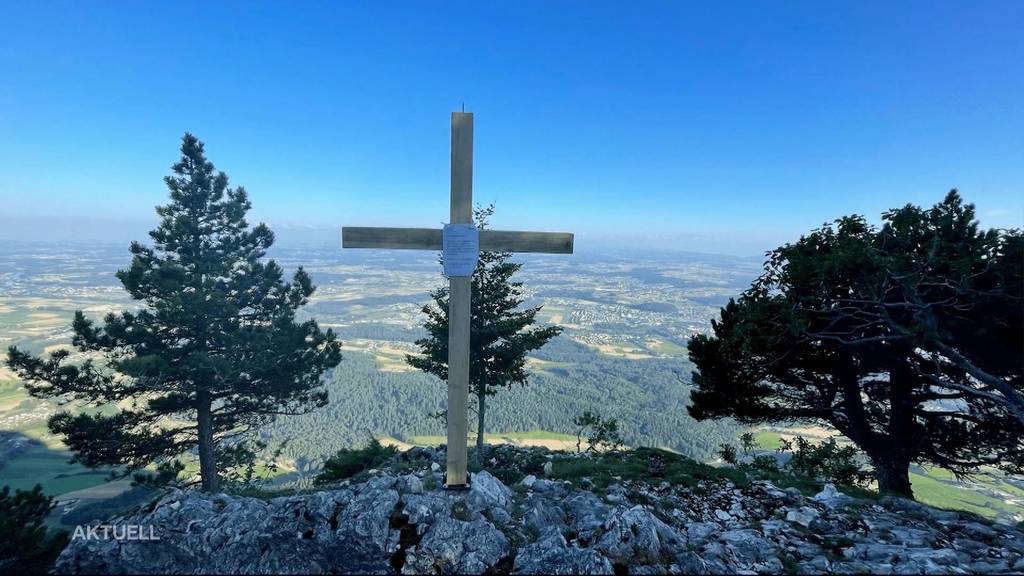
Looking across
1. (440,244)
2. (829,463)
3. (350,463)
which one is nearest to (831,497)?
(829,463)

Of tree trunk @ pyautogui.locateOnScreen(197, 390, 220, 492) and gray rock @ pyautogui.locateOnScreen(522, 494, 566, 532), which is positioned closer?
gray rock @ pyautogui.locateOnScreen(522, 494, 566, 532)

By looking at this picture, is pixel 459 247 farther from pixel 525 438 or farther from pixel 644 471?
pixel 525 438

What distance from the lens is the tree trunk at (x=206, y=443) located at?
13.9 meters

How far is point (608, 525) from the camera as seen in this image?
14.9ft

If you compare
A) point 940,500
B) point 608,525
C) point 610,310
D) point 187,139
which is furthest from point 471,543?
point 610,310

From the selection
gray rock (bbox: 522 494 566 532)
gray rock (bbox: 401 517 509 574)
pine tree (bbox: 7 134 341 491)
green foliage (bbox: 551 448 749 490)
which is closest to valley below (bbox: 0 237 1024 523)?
pine tree (bbox: 7 134 341 491)

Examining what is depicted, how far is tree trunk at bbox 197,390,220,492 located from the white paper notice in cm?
1363

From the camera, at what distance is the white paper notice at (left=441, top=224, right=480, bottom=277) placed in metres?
5.28

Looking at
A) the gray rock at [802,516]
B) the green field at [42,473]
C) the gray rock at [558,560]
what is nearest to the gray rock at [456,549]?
the gray rock at [558,560]

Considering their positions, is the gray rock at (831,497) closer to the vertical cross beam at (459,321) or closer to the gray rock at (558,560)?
the gray rock at (558,560)

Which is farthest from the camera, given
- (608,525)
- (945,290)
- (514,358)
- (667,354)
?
(667,354)

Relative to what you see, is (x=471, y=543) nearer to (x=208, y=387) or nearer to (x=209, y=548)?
(x=209, y=548)

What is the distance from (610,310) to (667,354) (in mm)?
45562

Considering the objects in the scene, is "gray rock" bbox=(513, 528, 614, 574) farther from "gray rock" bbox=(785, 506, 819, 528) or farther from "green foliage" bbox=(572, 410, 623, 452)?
"green foliage" bbox=(572, 410, 623, 452)
